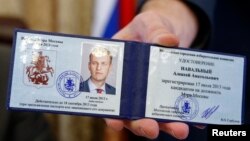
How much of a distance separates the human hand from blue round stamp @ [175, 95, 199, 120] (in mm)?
11

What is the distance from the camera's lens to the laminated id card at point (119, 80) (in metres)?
0.44

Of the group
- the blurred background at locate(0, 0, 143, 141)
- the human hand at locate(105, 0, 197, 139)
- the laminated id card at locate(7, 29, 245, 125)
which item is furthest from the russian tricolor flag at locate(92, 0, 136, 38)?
the laminated id card at locate(7, 29, 245, 125)

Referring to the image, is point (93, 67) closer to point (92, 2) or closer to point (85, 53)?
point (85, 53)

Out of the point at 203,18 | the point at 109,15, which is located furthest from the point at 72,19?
the point at 203,18

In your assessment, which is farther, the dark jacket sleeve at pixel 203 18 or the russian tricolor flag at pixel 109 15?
the russian tricolor flag at pixel 109 15

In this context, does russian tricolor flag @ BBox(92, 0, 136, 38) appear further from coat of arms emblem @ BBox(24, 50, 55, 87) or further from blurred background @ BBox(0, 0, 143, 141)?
coat of arms emblem @ BBox(24, 50, 55, 87)

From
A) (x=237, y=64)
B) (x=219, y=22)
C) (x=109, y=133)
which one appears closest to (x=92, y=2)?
(x=109, y=133)

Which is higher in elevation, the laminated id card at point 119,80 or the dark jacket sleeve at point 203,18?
the dark jacket sleeve at point 203,18

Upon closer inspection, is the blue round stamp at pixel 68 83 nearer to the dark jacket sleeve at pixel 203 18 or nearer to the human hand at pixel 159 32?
the human hand at pixel 159 32

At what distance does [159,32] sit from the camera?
512mm

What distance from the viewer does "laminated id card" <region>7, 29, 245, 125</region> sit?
→ 436mm

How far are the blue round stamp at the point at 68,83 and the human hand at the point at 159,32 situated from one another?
0.06 m

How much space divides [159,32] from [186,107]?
108mm
